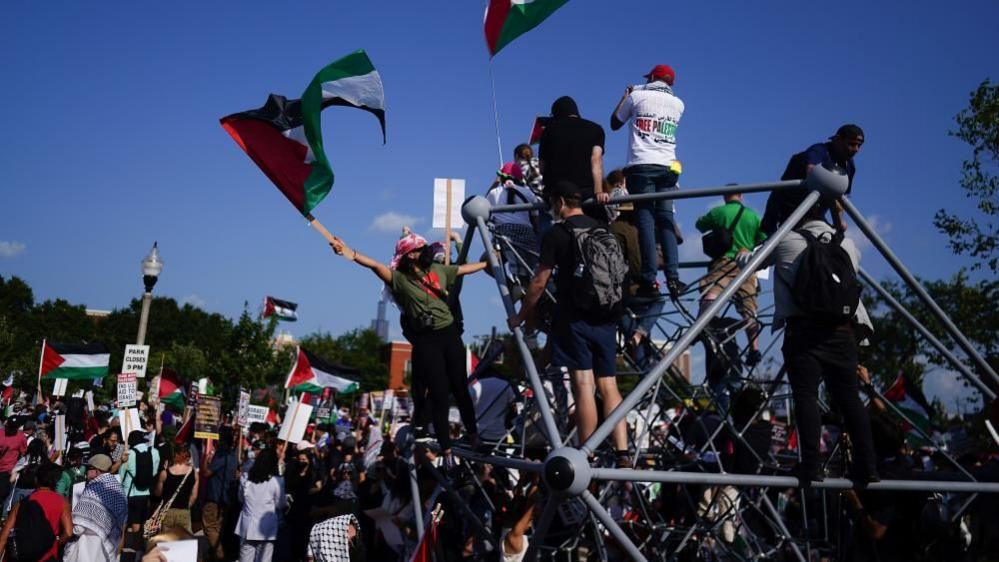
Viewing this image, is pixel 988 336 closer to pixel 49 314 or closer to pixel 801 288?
pixel 801 288

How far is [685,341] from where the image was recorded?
5.15 meters

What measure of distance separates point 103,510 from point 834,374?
8115 mm

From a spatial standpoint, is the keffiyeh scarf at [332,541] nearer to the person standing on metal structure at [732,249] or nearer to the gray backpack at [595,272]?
the gray backpack at [595,272]

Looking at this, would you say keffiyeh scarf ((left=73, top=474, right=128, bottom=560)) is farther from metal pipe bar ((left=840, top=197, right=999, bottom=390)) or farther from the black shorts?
metal pipe bar ((left=840, top=197, right=999, bottom=390))

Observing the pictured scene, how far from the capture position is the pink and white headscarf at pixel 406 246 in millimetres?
7160

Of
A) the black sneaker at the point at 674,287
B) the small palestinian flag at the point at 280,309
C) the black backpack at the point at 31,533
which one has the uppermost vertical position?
the small palestinian flag at the point at 280,309

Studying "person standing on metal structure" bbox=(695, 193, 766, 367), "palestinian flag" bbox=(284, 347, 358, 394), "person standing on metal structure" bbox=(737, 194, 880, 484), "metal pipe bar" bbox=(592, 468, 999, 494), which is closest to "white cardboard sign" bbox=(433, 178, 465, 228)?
"person standing on metal structure" bbox=(695, 193, 766, 367)

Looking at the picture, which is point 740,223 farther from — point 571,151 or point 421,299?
point 421,299

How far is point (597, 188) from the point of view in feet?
22.9

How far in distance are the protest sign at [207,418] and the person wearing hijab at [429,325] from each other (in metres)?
8.33

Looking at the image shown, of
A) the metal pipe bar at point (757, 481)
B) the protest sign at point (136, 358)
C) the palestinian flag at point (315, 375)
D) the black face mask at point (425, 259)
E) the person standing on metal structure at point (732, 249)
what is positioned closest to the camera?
the metal pipe bar at point (757, 481)

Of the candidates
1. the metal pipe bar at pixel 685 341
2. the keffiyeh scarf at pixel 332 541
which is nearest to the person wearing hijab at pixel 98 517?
the keffiyeh scarf at pixel 332 541

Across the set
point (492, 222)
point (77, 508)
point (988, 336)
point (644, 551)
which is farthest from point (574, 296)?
point (988, 336)

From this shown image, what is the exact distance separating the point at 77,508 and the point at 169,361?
67591 millimetres
